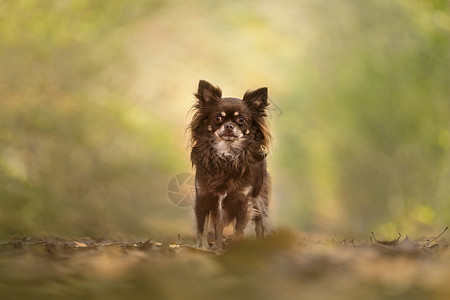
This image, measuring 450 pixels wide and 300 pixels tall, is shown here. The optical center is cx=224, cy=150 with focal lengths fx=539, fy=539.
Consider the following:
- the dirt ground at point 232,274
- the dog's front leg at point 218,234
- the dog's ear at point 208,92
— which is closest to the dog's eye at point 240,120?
the dog's ear at point 208,92

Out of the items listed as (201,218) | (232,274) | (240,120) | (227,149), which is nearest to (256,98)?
(240,120)

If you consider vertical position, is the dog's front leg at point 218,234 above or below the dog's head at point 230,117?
below

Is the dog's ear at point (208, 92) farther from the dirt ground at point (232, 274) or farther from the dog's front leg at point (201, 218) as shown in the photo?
the dirt ground at point (232, 274)

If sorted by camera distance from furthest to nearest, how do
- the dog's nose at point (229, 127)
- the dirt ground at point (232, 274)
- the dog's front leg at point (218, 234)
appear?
the dog's nose at point (229, 127), the dog's front leg at point (218, 234), the dirt ground at point (232, 274)

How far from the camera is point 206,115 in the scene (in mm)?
4266

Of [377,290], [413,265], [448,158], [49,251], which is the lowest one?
[377,290]

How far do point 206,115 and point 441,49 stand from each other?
2.43 m

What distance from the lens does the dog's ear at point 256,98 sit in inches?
168

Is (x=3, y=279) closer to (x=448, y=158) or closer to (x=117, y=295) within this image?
(x=117, y=295)

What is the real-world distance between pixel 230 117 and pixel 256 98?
11.7 inches

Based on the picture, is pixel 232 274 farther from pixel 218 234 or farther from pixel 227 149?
pixel 227 149

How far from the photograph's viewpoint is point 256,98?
428cm

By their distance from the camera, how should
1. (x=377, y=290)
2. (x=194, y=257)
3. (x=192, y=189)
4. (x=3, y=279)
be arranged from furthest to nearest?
1. (x=192, y=189)
2. (x=194, y=257)
3. (x=3, y=279)
4. (x=377, y=290)

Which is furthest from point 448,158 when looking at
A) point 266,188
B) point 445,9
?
point 266,188
